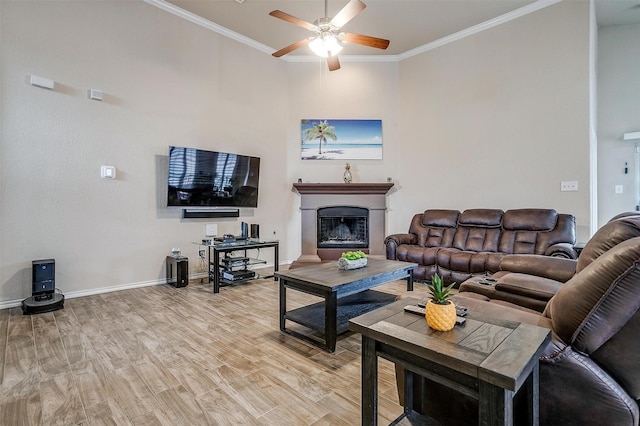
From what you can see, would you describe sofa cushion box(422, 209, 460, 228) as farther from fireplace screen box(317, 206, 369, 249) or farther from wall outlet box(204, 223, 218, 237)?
wall outlet box(204, 223, 218, 237)

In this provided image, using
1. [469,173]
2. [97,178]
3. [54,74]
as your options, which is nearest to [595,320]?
[469,173]

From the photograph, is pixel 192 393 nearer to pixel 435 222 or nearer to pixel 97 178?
pixel 97 178

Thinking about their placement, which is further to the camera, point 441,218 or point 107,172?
point 441,218

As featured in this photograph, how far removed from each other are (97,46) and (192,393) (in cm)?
400

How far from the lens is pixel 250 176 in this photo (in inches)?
196

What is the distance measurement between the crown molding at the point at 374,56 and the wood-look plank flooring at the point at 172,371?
3.90 metres

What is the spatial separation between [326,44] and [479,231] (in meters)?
3.11

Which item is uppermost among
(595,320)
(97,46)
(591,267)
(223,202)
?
(97,46)

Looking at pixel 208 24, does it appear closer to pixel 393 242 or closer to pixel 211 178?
pixel 211 178

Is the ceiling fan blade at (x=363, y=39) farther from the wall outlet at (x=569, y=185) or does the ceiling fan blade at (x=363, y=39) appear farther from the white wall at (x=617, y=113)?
the white wall at (x=617, y=113)

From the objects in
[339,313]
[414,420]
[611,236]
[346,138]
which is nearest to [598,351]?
[611,236]

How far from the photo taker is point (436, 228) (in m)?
4.66

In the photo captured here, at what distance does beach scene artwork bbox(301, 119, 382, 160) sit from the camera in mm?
5551

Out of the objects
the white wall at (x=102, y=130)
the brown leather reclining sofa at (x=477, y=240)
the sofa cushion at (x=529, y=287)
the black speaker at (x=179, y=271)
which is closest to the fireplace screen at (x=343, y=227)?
the brown leather reclining sofa at (x=477, y=240)
